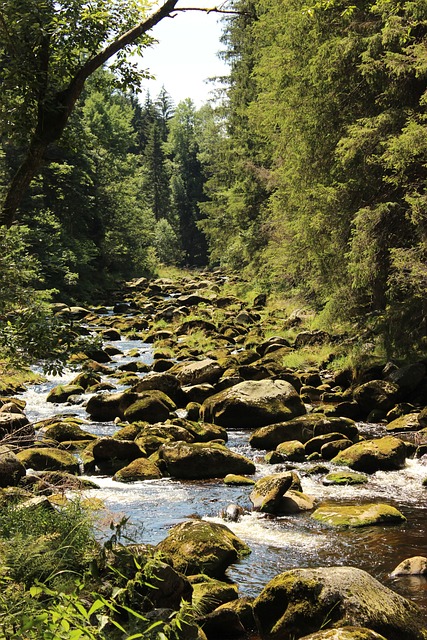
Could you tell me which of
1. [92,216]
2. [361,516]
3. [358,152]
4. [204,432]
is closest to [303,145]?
[358,152]

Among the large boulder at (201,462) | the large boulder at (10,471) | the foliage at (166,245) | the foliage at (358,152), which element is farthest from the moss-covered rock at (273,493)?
the foliage at (166,245)

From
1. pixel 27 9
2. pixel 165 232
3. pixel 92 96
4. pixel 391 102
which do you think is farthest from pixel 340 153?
pixel 165 232

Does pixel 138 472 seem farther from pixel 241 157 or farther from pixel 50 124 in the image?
pixel 241 157

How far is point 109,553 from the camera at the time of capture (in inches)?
202

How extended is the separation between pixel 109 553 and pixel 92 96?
2184 inches

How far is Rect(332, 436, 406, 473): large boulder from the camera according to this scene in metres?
10.6

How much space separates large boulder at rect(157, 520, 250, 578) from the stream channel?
0.24 meters

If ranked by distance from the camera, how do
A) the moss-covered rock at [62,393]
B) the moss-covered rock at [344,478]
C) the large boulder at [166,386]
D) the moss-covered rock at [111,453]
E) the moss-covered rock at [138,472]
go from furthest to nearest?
the moss-covered rock at [62,393] < the large boulder at [166,386] < the moss-covered rock at [111,453] < the moss-covered rock at [138,472] < the moss-covered rock at [344,478]

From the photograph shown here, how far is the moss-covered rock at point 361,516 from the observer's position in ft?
27.3

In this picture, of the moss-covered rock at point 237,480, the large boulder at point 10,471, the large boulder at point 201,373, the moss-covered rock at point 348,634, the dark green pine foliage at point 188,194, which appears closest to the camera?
the moss-covered rock at point 348,634

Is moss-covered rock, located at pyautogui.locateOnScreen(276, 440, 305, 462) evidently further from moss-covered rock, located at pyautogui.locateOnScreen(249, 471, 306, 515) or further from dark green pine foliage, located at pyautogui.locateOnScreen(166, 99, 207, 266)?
dark green pine foliage, located at pyautogui.locateOnScreen(166, 99, 207, 266)

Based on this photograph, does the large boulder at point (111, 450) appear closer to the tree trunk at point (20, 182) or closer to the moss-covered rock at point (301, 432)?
the moss-covered rock at point (301, 432)

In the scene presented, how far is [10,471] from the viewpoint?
892 cm

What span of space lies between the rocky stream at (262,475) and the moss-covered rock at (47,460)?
0.02 metres
